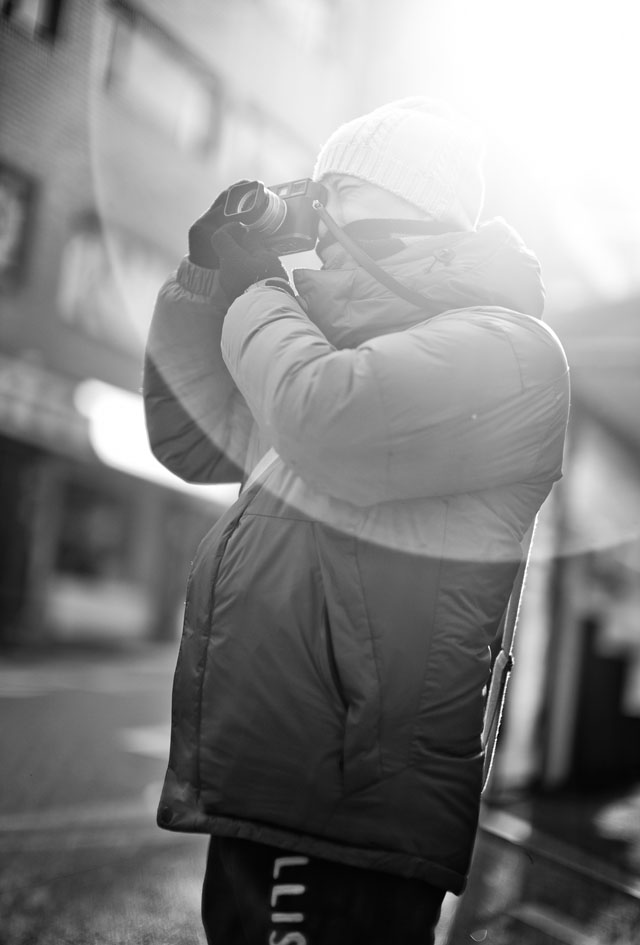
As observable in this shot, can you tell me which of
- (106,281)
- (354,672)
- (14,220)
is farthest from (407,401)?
(106,281)

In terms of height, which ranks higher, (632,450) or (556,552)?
(632,450)

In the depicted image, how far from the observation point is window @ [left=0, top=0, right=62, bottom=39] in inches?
510

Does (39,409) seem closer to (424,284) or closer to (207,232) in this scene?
(207,232)

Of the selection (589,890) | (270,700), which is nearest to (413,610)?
(270,700)

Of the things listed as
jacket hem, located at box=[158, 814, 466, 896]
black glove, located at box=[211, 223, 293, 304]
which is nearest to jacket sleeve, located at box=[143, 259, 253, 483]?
black glove, located at box=[211, 223, 293, 304]

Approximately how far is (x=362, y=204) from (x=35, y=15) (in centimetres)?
1394

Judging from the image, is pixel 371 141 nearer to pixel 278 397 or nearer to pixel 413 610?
pixel 278 397

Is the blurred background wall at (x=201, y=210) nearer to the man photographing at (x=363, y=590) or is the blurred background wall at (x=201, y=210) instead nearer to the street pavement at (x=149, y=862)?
the street pavement at (x=149, y=862)

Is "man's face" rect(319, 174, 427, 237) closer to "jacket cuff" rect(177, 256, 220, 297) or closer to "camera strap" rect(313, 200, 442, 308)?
"camera strap" rect(313, 200, 442, 308)

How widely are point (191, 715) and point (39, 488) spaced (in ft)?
43.7

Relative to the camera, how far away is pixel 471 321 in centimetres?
137

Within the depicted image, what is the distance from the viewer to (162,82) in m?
14.7

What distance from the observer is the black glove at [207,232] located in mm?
1521

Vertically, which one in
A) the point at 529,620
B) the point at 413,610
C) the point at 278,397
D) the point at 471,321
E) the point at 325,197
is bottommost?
the point at 529,620
